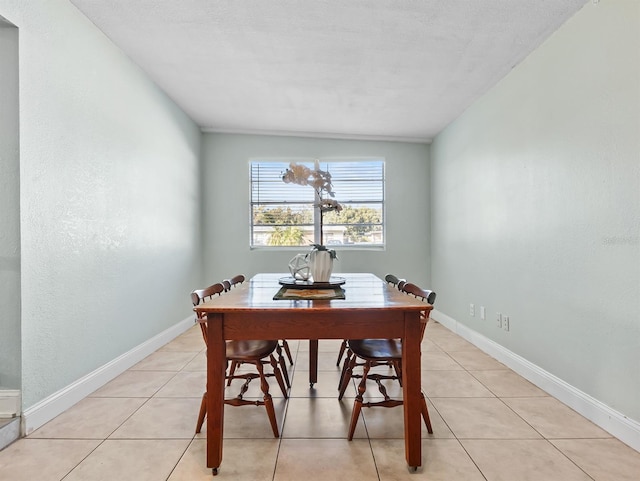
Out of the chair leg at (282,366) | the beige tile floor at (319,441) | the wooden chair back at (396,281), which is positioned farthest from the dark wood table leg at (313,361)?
the wooden chair back at (396,281)

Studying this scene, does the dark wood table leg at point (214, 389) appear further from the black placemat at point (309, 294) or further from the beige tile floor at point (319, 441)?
the black placemat at point (309, 294)

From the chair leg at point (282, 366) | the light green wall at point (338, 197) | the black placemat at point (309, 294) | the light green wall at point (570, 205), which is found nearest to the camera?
the black placemat at point (309, 294)

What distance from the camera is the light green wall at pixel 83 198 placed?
1932 mm

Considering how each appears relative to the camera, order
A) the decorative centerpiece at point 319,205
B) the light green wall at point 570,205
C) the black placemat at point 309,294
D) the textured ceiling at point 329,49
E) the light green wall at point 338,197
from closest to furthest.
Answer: the black placemat at point 309,294 → the light green wall at point 570,205 → the decorative centerpiece at point 319,205 → the textured ceiling at point 329,49 → the light green wall at point 338,197

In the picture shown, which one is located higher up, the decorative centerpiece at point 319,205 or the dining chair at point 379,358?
the decorative centerpiece at point 319,205

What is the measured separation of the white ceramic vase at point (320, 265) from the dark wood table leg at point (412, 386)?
669mm

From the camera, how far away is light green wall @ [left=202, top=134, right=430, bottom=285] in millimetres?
4641

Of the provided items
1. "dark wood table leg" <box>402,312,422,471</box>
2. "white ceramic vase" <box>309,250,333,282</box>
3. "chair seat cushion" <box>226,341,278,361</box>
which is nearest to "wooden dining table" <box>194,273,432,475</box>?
"dark wood table leg" <box>402,312,422,471</box>

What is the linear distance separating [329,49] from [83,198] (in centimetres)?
203

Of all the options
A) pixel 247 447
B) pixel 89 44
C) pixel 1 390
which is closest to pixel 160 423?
pixel 247 447

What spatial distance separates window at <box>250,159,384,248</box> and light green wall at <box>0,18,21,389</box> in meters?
2.94

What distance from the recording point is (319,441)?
70.9 inches

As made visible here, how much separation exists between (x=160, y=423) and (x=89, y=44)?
248 cm

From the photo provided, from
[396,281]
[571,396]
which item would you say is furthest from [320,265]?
[571,396]
